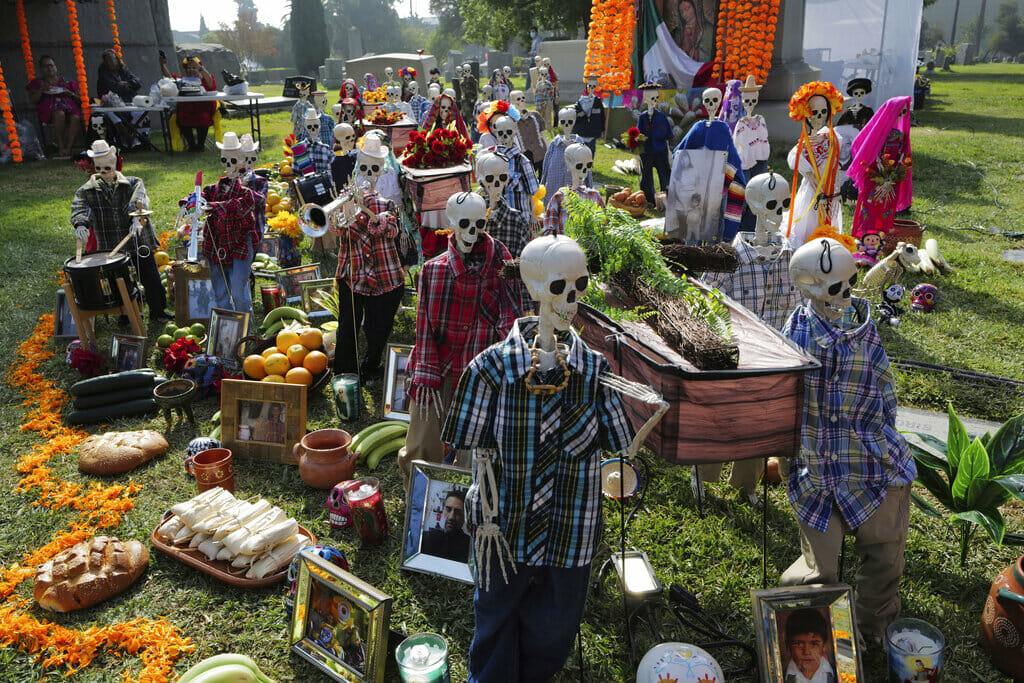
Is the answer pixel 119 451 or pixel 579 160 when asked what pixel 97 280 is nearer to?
pixel 119 451

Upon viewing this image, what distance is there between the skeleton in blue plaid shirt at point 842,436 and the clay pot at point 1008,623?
542mm

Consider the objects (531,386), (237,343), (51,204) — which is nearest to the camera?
(531,386)

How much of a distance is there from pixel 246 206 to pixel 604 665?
20.5 feet

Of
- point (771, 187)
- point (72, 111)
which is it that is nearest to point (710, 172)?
point (771, 187)

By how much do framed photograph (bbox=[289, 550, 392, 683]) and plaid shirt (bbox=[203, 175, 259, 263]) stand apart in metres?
4.99

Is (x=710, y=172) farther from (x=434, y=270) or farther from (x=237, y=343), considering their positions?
(x=237, y=343)

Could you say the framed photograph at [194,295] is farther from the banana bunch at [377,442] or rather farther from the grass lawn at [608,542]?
the banana bunch at [377,442]

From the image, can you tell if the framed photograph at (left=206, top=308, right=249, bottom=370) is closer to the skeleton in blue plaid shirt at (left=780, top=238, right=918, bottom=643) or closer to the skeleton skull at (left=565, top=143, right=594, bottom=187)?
the skeleton skull at (left=565, top=143, right=594, bottom=187)

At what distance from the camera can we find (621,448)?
3.33m

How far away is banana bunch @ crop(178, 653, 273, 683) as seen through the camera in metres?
3.75

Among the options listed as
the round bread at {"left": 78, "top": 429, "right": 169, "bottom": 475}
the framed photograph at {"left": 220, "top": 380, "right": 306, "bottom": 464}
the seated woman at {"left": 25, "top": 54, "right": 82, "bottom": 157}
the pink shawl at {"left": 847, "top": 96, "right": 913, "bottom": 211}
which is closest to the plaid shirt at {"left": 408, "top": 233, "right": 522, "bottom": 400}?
the framed photograph at {"left": 220, "top": 380, "right": 306, "bottom": 464}

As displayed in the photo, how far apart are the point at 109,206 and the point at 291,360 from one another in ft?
Result: 10.3

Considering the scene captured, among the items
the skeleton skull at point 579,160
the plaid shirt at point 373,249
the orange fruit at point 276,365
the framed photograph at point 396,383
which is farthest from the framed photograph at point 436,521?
the skeleton skull at point 579,160

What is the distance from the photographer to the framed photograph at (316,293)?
8.70 meters
